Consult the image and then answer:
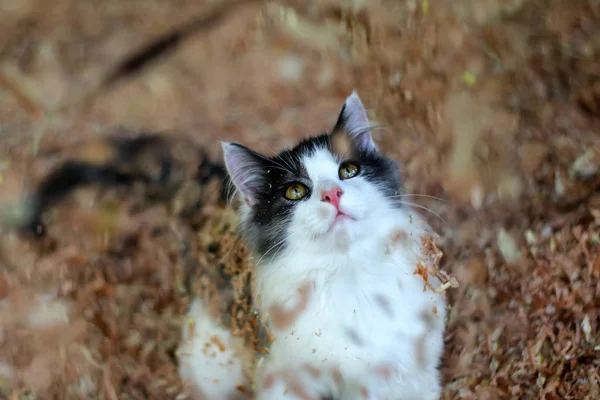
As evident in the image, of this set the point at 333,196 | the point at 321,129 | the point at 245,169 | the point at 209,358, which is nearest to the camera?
the point at 333,196

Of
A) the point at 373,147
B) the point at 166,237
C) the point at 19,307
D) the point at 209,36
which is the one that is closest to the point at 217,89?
the point at 209,36

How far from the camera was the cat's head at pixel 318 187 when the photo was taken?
90 centimetres

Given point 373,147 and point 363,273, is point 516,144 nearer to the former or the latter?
point 373,147

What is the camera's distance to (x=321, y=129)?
133 centimetres

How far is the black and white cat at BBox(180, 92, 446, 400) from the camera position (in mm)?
937

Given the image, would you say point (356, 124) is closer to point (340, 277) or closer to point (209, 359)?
point (340, 277)

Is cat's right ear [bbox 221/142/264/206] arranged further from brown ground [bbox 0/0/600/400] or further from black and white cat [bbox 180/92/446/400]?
brown ground [bbox 0/0/600/400]

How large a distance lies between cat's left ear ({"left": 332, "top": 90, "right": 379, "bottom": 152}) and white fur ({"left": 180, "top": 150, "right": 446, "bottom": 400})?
0.27ft

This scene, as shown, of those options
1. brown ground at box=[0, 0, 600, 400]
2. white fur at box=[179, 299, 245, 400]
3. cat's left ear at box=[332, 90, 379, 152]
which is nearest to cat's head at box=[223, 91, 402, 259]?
cat's left ear at box=[332, 90, 379, 152]

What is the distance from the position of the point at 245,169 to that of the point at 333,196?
0.21 m

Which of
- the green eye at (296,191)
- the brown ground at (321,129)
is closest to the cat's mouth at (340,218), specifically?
the green eye at (296,191)

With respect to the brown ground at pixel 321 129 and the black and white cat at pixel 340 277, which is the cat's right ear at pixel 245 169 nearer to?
the black and white cat at pixel 340 277

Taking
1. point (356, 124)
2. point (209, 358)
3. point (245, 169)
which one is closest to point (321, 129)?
point (356, 124)

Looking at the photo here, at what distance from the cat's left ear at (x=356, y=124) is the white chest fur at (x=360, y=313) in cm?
19
